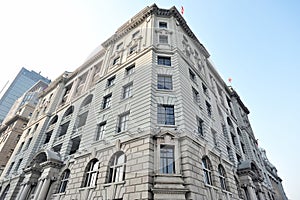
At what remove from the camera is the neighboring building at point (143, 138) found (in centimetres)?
1173

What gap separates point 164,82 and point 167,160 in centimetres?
797

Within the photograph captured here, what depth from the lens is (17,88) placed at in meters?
103

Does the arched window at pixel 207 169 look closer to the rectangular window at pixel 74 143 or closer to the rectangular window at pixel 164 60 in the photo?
the rectangular window at pixel 164 60

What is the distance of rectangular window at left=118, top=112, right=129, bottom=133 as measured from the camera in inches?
611

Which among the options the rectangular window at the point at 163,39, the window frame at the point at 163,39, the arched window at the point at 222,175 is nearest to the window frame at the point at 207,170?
the arched window at the point at 222,175

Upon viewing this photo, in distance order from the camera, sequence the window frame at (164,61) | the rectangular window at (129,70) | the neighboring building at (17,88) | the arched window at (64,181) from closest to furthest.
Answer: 1. the arched window at (64,181)
2. the window frame at (164,61)
3. the rectangular window at (129,70)
4. the neighboring building at (17,88)

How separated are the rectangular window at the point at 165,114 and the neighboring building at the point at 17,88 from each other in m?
106

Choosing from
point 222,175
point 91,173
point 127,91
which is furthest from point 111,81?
point 222,175

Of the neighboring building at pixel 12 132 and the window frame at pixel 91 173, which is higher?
the neighboring building at pixel 12 132

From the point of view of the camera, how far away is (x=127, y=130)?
1419cm

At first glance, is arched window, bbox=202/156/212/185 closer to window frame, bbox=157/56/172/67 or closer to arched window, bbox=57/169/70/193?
window frame, bbox=157/56/172/67

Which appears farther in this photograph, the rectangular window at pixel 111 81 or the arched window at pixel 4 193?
the arched window at pixel 4 193

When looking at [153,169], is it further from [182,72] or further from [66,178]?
[66,178]

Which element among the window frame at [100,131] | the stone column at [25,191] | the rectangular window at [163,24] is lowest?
the stone column at [25,191]
